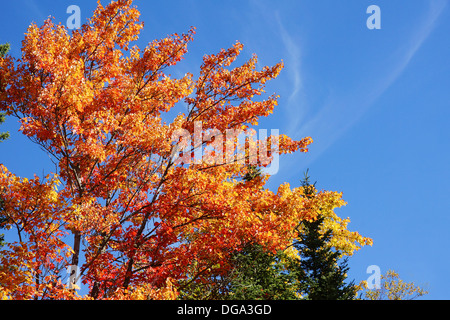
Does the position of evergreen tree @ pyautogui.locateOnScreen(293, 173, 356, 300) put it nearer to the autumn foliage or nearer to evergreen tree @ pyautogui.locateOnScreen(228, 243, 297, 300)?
evergreen tree @ pyautogui.locateOnScreen(228, 243, 297, 300)

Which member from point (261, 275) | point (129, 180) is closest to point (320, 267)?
point (261, 275)

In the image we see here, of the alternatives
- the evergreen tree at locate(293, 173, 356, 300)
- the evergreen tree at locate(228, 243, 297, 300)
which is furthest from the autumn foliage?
the evergreen tree at locate(293, 173, 356, 300)

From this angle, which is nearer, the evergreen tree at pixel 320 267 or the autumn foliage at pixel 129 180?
the autumn foliage at pixel 129 180

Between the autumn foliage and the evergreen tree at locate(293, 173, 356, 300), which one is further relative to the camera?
the evergreen tree at locate(293, 173, 356, 300)

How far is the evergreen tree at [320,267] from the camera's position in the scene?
20500mm

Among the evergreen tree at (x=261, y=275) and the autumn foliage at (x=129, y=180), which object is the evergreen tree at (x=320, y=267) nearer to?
the evergreen tree at (x=261, y=275)

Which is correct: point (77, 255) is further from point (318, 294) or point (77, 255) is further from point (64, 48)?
point (318, 294)

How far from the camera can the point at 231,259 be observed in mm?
14758

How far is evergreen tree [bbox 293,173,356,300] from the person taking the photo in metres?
20.5

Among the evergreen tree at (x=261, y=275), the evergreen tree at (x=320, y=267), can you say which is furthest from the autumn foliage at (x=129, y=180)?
the evergreen tree at (x=320, y=267)

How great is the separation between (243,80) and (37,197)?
789 centimetres

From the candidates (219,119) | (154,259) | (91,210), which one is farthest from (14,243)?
(219,119)

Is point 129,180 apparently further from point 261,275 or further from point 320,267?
point 320,267

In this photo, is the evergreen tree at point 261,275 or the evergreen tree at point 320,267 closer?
the evergreen tree at point 261,275
